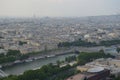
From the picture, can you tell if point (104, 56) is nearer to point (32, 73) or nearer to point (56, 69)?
point (56, 69)

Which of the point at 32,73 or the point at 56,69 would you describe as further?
the point at 56,69

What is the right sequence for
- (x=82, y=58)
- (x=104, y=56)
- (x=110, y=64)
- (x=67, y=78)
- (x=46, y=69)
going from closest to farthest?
(x=67, y=78), (x=46, y=69), (x=110, y=64), (x=82, y=58), (x=104, y=56)

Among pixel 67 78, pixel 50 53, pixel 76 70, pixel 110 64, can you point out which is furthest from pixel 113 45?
pixel 67 78

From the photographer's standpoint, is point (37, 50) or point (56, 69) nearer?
point (56, 69)

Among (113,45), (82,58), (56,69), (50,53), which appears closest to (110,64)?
(82,58)

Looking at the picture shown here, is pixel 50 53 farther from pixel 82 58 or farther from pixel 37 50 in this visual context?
pixel 82 58

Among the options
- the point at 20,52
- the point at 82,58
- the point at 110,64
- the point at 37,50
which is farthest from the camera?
the point at 37,50

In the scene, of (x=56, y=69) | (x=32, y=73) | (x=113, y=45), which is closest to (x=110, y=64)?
(x=56, y=69)

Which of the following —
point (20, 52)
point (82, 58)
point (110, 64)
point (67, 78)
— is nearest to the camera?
point (67, 78)

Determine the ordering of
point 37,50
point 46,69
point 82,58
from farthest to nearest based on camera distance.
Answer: point 37,50, point 82,58, point 46,69
